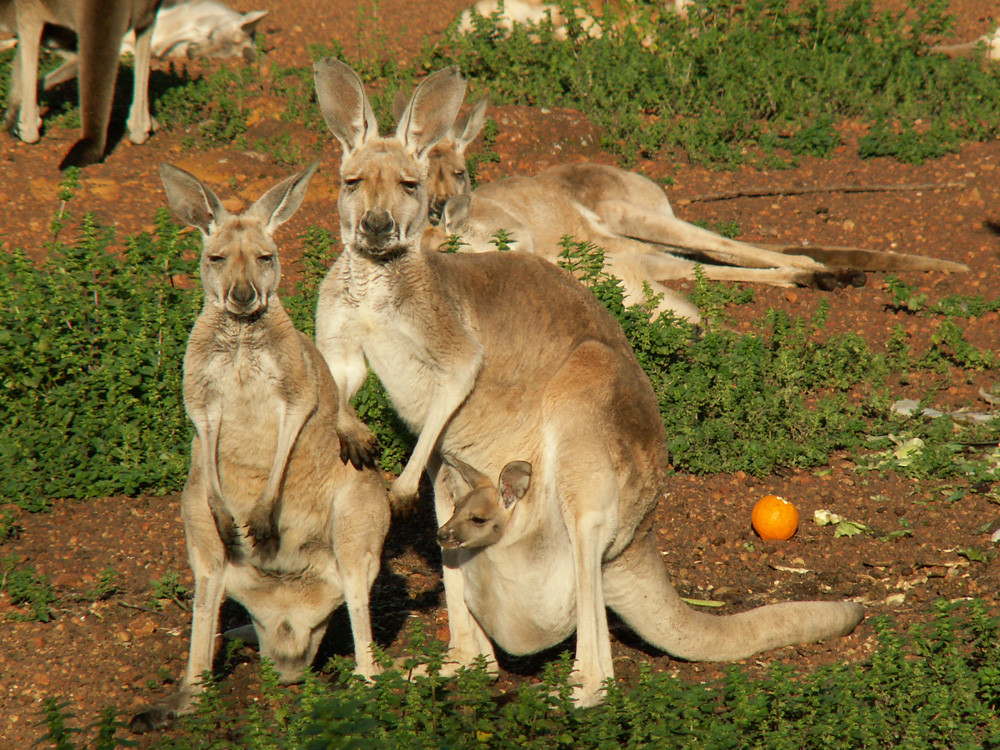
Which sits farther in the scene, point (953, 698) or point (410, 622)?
point (410, 622)

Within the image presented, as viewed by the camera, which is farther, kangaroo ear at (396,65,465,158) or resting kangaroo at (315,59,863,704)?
kangaroo ear at (396,65,465,158)

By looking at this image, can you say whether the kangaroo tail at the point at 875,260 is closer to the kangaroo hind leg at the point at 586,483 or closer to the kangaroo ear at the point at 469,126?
the kangaroo ear at the point at 469,126

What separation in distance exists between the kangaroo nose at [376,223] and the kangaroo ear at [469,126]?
3285mm

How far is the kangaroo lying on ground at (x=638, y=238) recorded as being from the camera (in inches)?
270

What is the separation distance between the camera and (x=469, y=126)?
6809 millimetres

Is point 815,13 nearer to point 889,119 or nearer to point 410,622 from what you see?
point 889,119

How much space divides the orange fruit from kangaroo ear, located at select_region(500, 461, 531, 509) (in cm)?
161

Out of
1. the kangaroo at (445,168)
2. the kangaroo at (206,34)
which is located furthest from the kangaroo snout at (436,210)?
the kangaroo at (206,34)

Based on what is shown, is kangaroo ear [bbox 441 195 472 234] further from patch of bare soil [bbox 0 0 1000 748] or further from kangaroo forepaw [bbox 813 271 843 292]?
kangaroo forepaw [bbox 813 271 843 292]

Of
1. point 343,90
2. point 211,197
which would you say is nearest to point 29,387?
point 211,197

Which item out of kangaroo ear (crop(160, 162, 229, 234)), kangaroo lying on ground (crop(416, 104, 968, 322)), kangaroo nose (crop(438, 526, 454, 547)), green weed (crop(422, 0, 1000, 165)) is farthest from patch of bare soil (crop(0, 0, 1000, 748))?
kangaroo ear (crop(160, 162, 229, 234))

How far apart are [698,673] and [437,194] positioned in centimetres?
331

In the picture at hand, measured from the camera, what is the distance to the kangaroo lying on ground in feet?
22.5

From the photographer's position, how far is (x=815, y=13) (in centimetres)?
973
